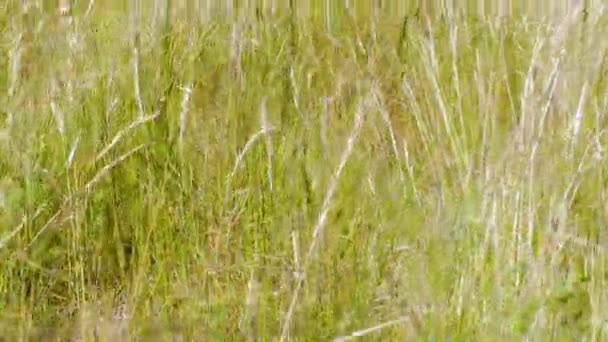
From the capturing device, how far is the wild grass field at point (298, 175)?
5.42 feet

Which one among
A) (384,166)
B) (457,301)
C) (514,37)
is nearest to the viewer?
(457,301)

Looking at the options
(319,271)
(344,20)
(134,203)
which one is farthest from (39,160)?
(344,20)

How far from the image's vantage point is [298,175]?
1823 mm

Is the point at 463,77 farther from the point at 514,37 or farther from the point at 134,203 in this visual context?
the point at 134,203

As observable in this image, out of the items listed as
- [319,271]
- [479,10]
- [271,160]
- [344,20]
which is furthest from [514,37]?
[319,271]

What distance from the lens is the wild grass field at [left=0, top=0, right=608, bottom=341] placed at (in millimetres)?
1651

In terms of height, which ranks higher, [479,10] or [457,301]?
[479,10]

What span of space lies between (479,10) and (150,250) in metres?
0.92

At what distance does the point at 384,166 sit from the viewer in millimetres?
1928

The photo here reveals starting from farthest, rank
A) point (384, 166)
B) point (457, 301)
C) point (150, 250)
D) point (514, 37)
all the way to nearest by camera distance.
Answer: point (514, 37) < point (384, 166) < point (150, 250) < point (457, 301)

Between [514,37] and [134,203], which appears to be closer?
[134,203]

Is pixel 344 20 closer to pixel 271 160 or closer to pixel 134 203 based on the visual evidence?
pixel 271 160

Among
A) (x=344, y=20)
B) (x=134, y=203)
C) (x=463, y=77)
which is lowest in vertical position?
(x=134, y=203)

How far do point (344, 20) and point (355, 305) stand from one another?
799mm
